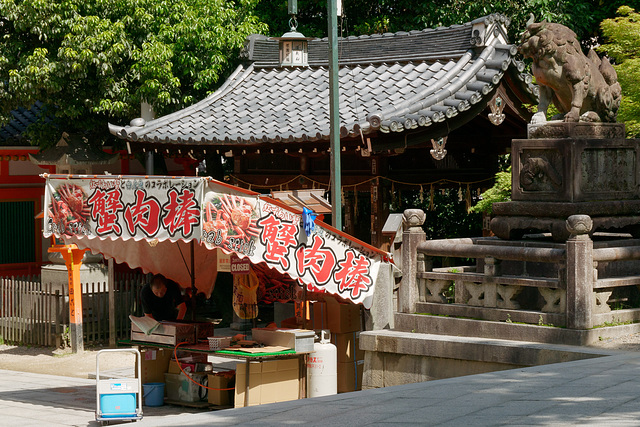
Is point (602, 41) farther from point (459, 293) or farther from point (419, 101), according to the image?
point (459, 293)

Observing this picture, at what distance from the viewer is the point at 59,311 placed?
17.4 metres

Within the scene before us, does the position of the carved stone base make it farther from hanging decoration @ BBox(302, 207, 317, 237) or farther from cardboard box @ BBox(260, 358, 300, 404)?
cardboard box @ BBox(260, 358, 300, 404)

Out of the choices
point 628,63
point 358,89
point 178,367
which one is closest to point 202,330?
point 178,367

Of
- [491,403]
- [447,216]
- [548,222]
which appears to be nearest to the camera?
[491,403]

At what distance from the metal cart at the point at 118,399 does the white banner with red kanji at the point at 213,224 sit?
1688mm

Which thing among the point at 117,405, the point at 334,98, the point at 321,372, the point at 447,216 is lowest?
the point at 117,405

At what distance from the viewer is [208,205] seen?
1105cm

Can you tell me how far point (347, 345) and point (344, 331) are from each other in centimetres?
21

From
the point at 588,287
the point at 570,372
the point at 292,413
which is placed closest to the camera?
the point at 292,413

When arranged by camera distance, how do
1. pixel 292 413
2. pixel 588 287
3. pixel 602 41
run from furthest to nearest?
pixel 602 41, pixel 588 287, pixel 292 413

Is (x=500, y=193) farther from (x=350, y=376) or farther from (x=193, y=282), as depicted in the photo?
(x=193, y=282)

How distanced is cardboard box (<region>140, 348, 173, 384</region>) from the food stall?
1461 mm

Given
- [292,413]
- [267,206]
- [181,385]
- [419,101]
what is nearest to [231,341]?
[181,385]

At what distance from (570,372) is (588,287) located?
5.22 feet
